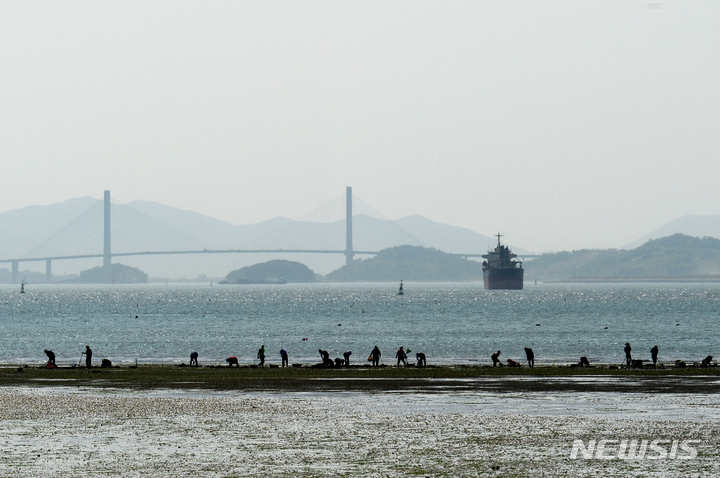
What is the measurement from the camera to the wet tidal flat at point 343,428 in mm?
22188

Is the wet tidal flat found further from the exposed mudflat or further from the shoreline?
the shoreline

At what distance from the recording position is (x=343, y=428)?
2783cm

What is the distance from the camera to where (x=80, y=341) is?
92875 millimetres

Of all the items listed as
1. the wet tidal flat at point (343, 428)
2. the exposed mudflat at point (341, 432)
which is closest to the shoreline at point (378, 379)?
the wet tidal flat at point (343, 428)

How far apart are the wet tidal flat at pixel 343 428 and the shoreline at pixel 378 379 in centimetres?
43

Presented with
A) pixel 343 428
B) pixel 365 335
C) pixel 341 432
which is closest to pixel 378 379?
pixel 343 428

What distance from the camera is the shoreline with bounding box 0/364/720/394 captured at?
3953 cm

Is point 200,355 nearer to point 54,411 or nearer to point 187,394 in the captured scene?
point 187,394

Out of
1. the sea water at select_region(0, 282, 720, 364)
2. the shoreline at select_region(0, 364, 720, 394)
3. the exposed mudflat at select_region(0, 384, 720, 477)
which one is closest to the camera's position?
the exposed mudflat at select_region(0, 384, 720, 477)

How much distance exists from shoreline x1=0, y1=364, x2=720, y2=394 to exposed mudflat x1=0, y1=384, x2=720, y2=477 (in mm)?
2464

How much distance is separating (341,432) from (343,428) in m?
0.69

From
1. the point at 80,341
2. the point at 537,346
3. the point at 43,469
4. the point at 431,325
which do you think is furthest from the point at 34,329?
the point at 43,469

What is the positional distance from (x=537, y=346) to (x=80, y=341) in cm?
3910

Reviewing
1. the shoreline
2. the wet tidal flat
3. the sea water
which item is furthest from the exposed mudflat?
the sea water
